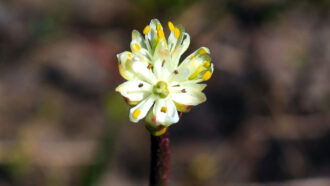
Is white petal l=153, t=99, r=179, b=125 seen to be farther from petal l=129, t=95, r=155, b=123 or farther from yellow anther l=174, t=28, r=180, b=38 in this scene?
yellow anther l=174, t=28, r=180, b=38

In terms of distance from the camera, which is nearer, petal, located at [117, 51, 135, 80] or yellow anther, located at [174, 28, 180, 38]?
petal, located at [117, 51, 135, 80]

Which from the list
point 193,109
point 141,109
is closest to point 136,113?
point 141,109

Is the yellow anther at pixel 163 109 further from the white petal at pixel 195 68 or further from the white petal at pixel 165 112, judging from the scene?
the white petal at pixel 195 68

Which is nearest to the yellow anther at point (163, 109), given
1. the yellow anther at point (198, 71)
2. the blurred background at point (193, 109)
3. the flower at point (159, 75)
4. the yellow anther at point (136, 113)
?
the flower at point (159, 75)

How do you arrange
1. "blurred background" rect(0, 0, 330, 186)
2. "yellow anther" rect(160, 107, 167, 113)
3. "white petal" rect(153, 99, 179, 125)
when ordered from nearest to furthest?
"white petal" rect(153, 99, 179, 125), "yellow anther" rect(160, 107, 167, 113), "blurred background" rect(0, 0, 330, 186)

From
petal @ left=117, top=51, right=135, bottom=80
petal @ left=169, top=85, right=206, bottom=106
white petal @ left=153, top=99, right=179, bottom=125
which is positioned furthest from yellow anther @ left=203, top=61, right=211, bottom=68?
petal @ left=117, top=51, right=135, bottom=80

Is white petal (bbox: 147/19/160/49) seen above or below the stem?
above

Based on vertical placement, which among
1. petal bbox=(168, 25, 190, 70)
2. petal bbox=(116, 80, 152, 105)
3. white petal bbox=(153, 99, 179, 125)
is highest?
petal bbox=(168, 25, 190, 70)

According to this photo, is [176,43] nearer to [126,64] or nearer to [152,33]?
[152,33]

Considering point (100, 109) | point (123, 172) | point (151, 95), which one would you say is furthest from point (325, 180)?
point (151, 95)
